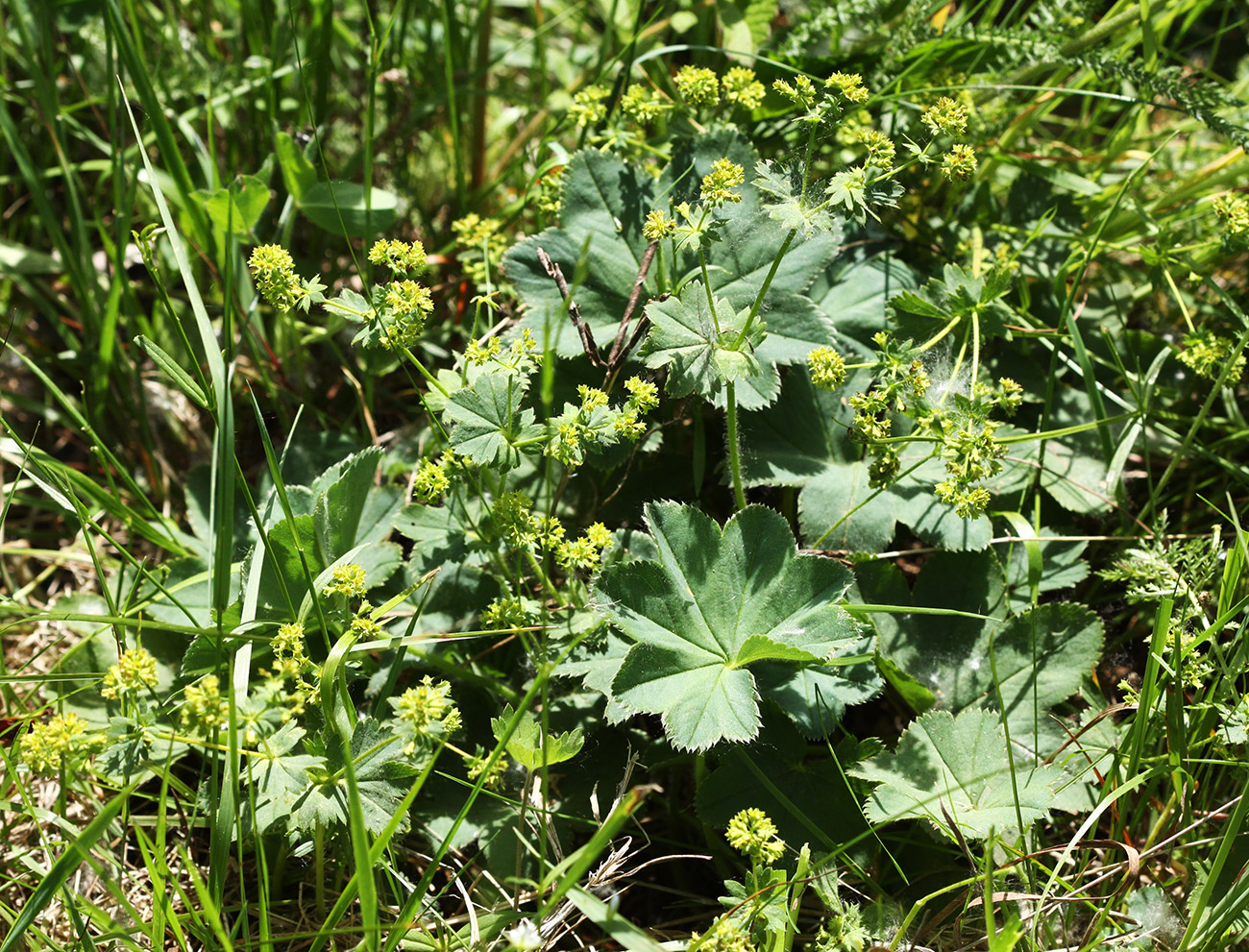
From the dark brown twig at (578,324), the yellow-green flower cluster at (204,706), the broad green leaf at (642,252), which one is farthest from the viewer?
the broad green leaf at (642,252)

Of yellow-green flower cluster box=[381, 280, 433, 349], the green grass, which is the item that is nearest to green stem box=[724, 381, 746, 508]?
the green grass

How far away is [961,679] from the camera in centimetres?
236

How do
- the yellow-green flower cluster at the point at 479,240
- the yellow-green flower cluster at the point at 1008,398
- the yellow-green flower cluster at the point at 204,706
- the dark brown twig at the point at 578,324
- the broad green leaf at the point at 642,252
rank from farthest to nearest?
the yellow-green flower cluster at the point at 479,240, the broad green leaf at the point at 642,252, the dark brown twig at the point at 578,324, the yellow-green flower cluster at the point at 1008,398, the yellow-green flower cluster at the point at 204,706

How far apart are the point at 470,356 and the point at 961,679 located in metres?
1.43

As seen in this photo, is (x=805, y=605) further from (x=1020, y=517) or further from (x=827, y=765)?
(x=1020, y=517)

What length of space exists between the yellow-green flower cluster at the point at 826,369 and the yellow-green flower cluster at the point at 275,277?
1.09m

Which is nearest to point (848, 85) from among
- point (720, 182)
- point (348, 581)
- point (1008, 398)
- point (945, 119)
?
point (945, 119)

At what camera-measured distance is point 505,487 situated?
2.37m

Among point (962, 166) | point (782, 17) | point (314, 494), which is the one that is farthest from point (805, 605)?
point (782, 17)

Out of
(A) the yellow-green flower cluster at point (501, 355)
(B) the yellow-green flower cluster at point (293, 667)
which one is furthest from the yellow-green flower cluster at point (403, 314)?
(B) the yellow-green flower cluster at point (293, 667)

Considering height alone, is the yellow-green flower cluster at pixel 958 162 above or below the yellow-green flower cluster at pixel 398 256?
above

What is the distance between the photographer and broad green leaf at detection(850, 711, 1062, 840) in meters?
2.02

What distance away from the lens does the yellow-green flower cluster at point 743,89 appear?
2479 mm

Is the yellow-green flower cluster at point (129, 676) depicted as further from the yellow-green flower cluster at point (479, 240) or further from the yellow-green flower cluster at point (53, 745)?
the yellow-green flower cluster at point (479, 240)
